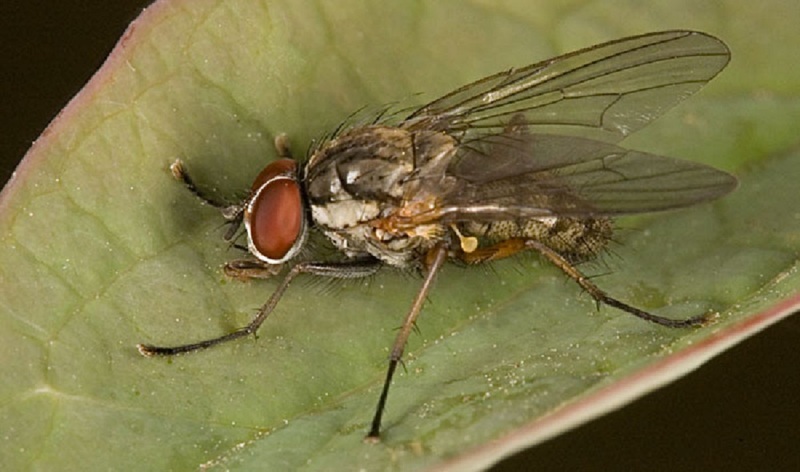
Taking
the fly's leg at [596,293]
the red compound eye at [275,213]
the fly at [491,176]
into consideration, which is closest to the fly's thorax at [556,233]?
the fly at [491,176]

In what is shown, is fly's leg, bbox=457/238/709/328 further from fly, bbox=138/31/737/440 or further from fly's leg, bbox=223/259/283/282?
fly's leg, bbox=223/259/283/282

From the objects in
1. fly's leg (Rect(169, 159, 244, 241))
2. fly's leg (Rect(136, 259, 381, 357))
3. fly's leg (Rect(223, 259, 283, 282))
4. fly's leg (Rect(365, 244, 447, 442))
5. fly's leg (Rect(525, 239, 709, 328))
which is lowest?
fly's leg (Rect(525, 239, 709, 328))

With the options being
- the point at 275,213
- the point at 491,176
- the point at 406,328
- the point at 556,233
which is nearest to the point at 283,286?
the point at 275,213

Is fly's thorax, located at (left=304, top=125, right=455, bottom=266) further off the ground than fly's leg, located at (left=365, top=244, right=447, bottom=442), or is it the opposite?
fly's thorax, located at (left=304, top=125, right=455, bottom=266)

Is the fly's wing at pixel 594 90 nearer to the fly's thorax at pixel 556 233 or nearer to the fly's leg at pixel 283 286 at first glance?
the fly's thorax at pixel 556 233

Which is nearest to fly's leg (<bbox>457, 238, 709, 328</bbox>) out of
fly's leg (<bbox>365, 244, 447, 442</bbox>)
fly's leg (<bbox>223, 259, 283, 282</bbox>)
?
fly's leg (<bbox>365, 244, 447, 442</bbox>)

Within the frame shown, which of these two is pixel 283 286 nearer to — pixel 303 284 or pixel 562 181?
pixel 303 284
